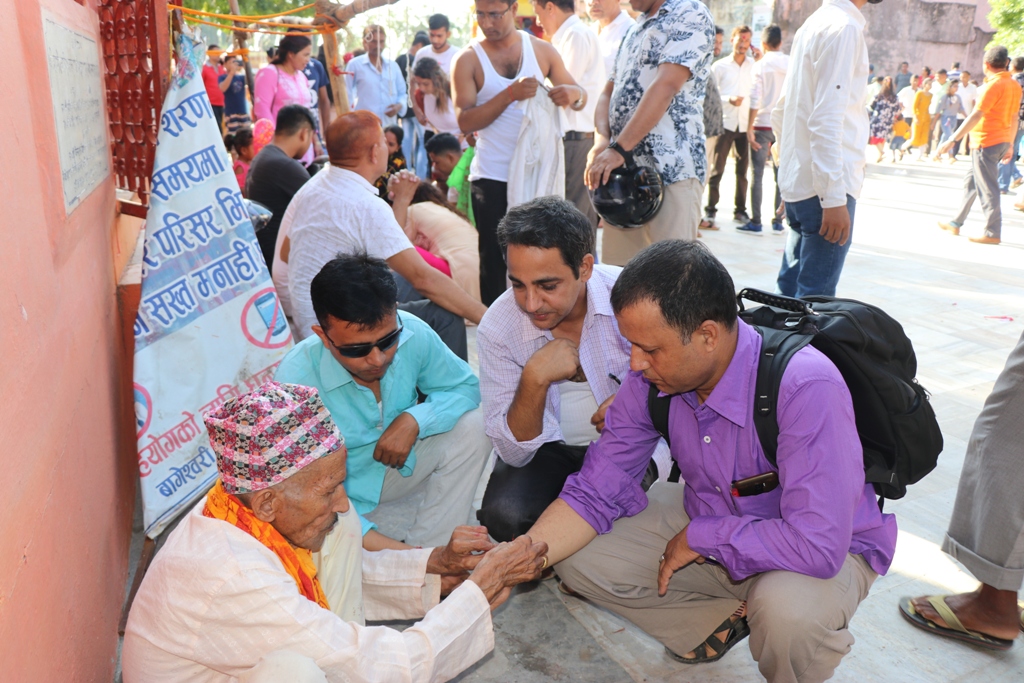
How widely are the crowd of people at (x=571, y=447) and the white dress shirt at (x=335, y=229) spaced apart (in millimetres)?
13

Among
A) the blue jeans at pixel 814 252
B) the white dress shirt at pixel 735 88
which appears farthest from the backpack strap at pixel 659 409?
the white dress shirt at pixel 735 88

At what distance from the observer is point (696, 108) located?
4184 mm

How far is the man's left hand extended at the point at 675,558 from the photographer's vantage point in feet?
7.41

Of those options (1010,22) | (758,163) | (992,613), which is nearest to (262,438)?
(992,613)

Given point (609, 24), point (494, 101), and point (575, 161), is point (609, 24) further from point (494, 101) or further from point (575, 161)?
point (494, 101)

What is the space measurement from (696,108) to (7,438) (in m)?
3.60

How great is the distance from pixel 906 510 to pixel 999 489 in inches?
36.1

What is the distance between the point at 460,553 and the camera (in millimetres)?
2270

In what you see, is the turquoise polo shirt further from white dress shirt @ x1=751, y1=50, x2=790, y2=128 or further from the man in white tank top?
white dress shirt @ x1=751, y1=50, x2=790, y2=128

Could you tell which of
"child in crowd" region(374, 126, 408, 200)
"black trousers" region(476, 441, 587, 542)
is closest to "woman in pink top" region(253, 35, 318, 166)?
"child in crowd" region(374, 126, 408, 200)

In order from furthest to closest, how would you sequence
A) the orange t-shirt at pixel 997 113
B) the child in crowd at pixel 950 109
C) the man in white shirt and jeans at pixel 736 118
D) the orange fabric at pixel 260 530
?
the child in crowd at pixel 950 109
the man in white shirt and jeans at pixel 736 118
the orange t-shirt at pixel 997 113
the orange fabric at pixel 260 530

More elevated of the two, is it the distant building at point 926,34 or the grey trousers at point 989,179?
the distant building at point 926,34

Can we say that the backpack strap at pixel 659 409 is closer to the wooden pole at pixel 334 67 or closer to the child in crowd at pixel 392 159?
the child in crowd at pixel 392 159

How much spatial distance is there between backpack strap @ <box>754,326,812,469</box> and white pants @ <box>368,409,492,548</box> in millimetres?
1259
